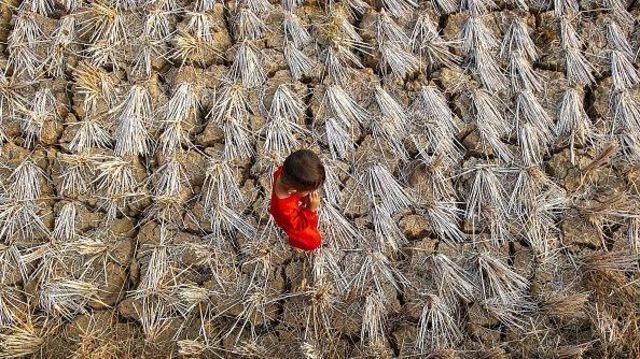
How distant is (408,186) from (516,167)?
59 centimetres

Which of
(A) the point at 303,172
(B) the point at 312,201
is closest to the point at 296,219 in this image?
(B) the point at 312,201

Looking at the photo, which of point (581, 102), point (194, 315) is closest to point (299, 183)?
point (194, 315)

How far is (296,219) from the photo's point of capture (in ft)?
8.06

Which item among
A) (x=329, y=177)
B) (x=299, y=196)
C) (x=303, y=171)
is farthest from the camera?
(x=329, y=177)

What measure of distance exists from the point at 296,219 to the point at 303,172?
1.01ft

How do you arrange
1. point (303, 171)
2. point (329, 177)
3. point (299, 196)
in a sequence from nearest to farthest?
1. point (303, 171)
2. point (299, 196)
3. point (329, 177)

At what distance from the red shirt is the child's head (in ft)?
0.46

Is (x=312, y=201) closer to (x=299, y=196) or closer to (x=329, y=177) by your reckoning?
(x=299, y=196)

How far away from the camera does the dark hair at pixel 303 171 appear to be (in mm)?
2227

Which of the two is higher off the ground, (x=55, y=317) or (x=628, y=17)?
(x=628, y=17)

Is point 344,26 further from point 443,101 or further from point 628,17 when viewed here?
point 628,17

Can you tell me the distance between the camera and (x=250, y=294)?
9.17 feet

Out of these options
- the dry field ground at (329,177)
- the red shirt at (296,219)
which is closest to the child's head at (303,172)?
the red shirt at (296,219)

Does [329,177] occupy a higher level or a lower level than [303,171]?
lower
